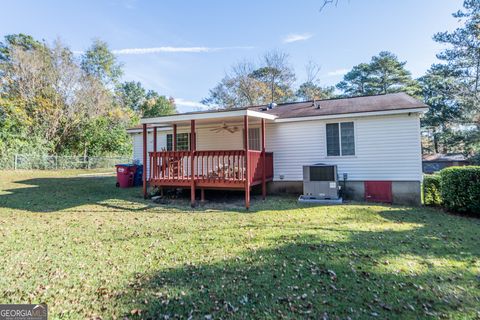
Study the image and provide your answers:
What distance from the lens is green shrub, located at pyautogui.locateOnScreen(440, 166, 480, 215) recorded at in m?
7.34

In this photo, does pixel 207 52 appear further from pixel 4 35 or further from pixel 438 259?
pixel 438 259

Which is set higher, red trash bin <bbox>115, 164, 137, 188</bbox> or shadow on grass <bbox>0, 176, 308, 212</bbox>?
red trash bin <bbox>115, 164, 137, 188</bbox>

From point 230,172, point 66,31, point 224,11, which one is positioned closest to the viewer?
point 230,172

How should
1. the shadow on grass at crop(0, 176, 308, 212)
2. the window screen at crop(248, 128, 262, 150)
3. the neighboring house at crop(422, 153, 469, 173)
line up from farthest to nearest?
the neighboring house at crop(422, 153, 469, 173) → the window screen at crop(248, 128, 262, 150) → the shadow on grass at crop(0, 176, 308, 212)

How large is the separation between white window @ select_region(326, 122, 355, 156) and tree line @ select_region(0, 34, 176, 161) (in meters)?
18.8

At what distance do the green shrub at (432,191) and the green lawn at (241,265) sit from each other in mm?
2144

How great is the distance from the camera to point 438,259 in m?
4.13

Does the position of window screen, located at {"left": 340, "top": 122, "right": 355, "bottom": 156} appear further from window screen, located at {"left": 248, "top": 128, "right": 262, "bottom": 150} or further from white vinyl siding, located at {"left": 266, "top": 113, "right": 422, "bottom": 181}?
window screen, located at {"left": 248, "top": 128, "right": 262, "bottom": 150}

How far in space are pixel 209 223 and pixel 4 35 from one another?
28490mm

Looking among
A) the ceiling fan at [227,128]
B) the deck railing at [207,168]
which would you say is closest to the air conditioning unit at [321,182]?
the deck railing at [207,168]

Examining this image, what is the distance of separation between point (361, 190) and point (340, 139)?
6.43 feet

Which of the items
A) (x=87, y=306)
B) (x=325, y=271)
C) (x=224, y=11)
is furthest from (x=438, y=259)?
(x=224, y=11)

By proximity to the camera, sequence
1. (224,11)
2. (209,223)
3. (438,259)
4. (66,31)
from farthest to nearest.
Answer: (66,31) < (224,11) < (209,223) < (438,259)

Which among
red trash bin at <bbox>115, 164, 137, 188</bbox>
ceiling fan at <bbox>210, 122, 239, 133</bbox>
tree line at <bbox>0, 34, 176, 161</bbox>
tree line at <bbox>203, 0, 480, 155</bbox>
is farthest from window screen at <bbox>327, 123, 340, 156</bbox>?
tree line at <bbox>203, 0, 480, 155</bbox>
